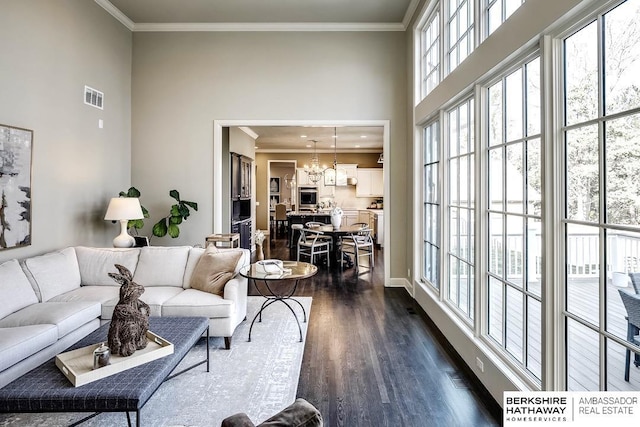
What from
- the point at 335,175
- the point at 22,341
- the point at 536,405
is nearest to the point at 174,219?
the point at 22,341

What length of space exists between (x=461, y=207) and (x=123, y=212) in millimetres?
3822

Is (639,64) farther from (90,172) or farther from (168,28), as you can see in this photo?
(168,28)

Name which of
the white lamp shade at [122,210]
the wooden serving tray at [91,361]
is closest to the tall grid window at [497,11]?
the wooden serving tray at [91,361]

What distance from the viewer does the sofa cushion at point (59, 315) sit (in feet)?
8.82

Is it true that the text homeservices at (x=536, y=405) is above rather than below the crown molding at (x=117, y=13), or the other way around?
below

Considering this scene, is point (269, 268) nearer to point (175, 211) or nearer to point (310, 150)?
point (175, 211)

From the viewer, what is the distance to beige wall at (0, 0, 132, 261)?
11.4ft

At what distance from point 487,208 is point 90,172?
181 inches

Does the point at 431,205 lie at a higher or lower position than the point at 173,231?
higher

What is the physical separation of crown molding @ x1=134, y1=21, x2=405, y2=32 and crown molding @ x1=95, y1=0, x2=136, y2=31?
0.25ft

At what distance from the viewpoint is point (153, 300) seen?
127 inches

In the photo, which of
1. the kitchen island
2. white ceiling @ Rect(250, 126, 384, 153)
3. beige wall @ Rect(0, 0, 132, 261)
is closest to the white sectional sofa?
beige wall @ Rect(0, 0, 132, 261)

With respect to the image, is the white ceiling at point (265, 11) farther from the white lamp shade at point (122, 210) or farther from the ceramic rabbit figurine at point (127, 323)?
the ceramic rabbit figurine at point (127, 323)

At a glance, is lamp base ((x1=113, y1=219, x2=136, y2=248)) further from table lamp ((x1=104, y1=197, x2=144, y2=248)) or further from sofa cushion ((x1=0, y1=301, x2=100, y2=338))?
sofa cushion ((x1=0, y1=301, x2=100, y2=338))
